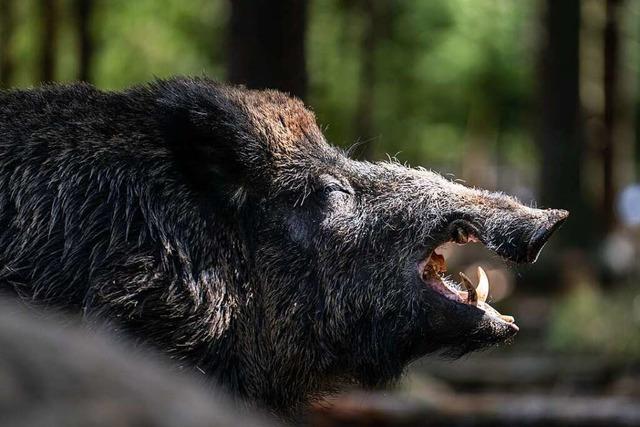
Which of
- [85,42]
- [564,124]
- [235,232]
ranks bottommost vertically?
[235,232]

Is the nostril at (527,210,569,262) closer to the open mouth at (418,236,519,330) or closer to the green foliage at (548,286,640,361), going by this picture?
the open mouth at (418,236,519,330)

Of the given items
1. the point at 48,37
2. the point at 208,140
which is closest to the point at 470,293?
the point at 208,140

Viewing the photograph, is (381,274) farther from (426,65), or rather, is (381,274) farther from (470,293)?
(426,65)

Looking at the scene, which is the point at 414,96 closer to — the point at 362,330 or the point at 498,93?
the point at 498,93

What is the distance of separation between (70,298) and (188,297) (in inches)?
17.8

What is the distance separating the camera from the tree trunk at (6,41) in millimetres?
17362

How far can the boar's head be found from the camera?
4.82 metres

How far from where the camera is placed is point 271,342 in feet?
15.8

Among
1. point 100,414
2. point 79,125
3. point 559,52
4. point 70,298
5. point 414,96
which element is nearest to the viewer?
point 100,414

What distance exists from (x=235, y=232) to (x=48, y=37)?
11.4 m

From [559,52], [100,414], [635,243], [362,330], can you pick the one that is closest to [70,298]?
[362,330]

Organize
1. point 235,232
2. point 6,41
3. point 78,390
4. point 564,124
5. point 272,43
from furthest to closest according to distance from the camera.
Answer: point 564,124
point 6,41
point 272,43
point 235,232
point 78,390

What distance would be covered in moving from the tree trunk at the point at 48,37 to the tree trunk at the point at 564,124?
29.2ft

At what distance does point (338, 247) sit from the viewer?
196 inches
